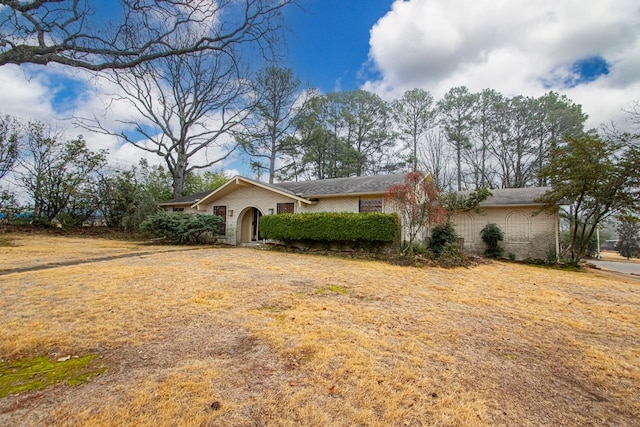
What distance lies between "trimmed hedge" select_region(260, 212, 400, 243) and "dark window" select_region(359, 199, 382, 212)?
4.63 feet

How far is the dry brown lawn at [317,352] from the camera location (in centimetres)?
205

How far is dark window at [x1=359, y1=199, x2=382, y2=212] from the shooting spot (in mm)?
12836

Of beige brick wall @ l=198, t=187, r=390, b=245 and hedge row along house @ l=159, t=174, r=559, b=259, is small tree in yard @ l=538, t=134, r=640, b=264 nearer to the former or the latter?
hedge row along house @ l=159, t=174, r=559, b=259

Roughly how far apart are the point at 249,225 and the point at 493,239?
1344cm

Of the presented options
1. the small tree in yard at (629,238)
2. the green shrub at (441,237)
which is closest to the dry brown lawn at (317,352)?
the green shrub at (441,237)

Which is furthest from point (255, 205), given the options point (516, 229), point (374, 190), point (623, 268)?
point (623, 268)

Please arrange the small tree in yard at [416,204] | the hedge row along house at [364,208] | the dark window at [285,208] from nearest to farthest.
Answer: the small tree in yard at [416,204] < the hedge row along house at [364,208] < the dark window at [285,208]

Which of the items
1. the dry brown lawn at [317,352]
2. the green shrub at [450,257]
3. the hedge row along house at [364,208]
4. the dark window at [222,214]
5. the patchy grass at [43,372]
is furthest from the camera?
the dark window at [222,214]

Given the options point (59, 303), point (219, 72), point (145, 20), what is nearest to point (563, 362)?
point (59, 303)

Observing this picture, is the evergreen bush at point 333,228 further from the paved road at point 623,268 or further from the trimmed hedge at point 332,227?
the paved road at point 623,268

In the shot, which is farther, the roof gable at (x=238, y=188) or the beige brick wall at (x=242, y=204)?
the beige brick wall at (x=242, y=204)

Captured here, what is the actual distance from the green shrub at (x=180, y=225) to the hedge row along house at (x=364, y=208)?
1.28 meters

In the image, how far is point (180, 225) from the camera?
47.8 feet

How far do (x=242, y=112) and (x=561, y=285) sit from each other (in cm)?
2373
